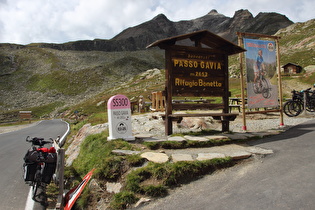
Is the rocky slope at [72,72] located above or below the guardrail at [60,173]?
above

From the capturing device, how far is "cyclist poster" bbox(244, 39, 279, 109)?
29.3ft

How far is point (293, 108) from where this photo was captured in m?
13.0

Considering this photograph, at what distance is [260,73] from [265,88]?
0.67 meters

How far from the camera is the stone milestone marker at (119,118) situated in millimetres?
6859

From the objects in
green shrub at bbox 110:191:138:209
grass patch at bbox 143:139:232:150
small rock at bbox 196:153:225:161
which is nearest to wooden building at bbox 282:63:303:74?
grass patch at bbox 143:139:232:150

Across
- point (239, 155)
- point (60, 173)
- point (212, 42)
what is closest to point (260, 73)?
point (212, 42)

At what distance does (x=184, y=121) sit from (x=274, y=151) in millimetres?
5669

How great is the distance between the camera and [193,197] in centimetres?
399

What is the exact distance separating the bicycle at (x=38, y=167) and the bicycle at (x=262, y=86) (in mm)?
7439

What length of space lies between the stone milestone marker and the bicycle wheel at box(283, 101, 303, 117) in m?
9.79

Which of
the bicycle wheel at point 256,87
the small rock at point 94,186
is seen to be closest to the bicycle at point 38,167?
the small rock at point 94,186

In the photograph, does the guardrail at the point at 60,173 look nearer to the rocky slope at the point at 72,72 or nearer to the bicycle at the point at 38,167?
the bicycle at the point at 38,167

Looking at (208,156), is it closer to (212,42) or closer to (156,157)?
(156,157)

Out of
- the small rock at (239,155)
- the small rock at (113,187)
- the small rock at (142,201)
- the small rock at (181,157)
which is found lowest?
the small rock at (142,201)
